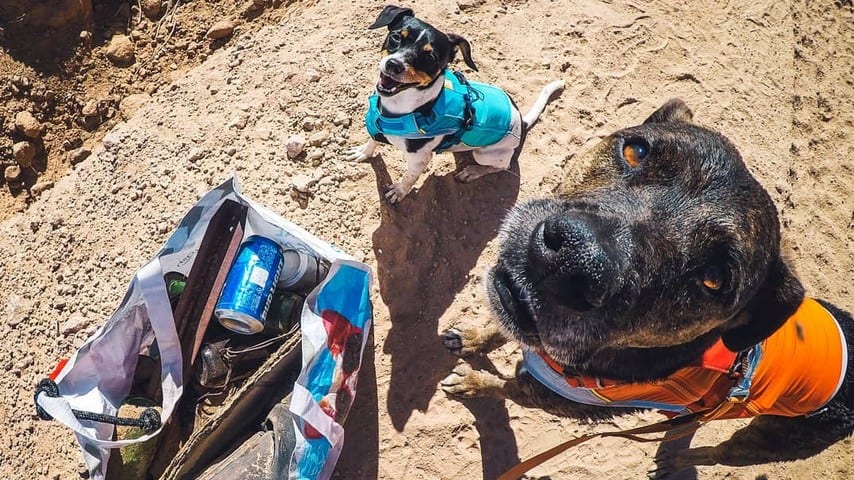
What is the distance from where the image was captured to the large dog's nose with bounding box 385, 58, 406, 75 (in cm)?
378

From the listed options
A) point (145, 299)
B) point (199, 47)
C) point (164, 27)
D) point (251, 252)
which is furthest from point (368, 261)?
point (164, 27)

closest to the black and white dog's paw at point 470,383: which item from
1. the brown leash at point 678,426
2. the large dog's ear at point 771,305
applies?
the brown leash at point 678,426

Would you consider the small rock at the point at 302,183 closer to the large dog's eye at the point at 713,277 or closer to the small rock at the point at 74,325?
the small rock at the point at 74,325

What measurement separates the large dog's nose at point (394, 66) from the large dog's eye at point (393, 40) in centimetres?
24

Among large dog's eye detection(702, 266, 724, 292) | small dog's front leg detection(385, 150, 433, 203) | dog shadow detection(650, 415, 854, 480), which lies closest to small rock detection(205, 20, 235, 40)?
small dog's front leg detection(385, 150, 433, 203)

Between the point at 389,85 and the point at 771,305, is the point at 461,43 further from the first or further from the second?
the point at 771,305

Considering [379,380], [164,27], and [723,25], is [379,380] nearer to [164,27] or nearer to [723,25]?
[164,27]

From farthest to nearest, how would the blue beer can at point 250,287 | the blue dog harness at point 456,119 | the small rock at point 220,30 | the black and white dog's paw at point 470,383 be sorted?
the small rock at point 220,30 → the black and white dog's paw at point 470,383 → the blue dog harness at point 456,119 → the blue beer can at point 250,287

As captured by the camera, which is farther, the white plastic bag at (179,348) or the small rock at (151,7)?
the small rock at (151,7)

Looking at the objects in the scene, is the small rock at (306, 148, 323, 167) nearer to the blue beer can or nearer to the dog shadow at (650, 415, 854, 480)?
the blue beer can

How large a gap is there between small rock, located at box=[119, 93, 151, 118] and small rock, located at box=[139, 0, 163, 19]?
103 centimetres

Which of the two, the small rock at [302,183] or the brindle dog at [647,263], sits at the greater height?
the brindle dog at [647,263]

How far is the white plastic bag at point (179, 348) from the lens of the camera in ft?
11.4

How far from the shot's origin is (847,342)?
11.6 feet
